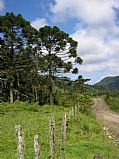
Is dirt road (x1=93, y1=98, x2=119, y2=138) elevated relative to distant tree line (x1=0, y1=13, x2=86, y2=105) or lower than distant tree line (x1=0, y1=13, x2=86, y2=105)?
lower

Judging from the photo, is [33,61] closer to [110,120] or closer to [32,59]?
[32,59]

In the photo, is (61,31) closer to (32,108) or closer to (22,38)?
(22,38)

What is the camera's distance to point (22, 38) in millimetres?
52156

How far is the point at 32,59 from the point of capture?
5428cm

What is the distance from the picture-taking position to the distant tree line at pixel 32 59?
165 ft

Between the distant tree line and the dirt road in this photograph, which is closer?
the dirt road

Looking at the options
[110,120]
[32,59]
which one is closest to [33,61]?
[32,59]

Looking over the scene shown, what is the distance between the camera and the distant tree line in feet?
165

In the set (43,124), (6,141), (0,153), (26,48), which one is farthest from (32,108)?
(0,153)

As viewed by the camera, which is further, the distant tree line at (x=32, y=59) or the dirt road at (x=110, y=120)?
the distant tree line at (x=32, y=59)

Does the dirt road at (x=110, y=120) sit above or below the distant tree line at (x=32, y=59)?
below

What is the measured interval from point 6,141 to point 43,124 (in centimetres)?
690

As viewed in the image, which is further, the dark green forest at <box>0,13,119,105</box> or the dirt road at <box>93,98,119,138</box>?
the dark green forest at <box>0,13,119,105</box>

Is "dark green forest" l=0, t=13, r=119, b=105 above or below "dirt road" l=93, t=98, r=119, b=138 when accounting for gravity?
above
